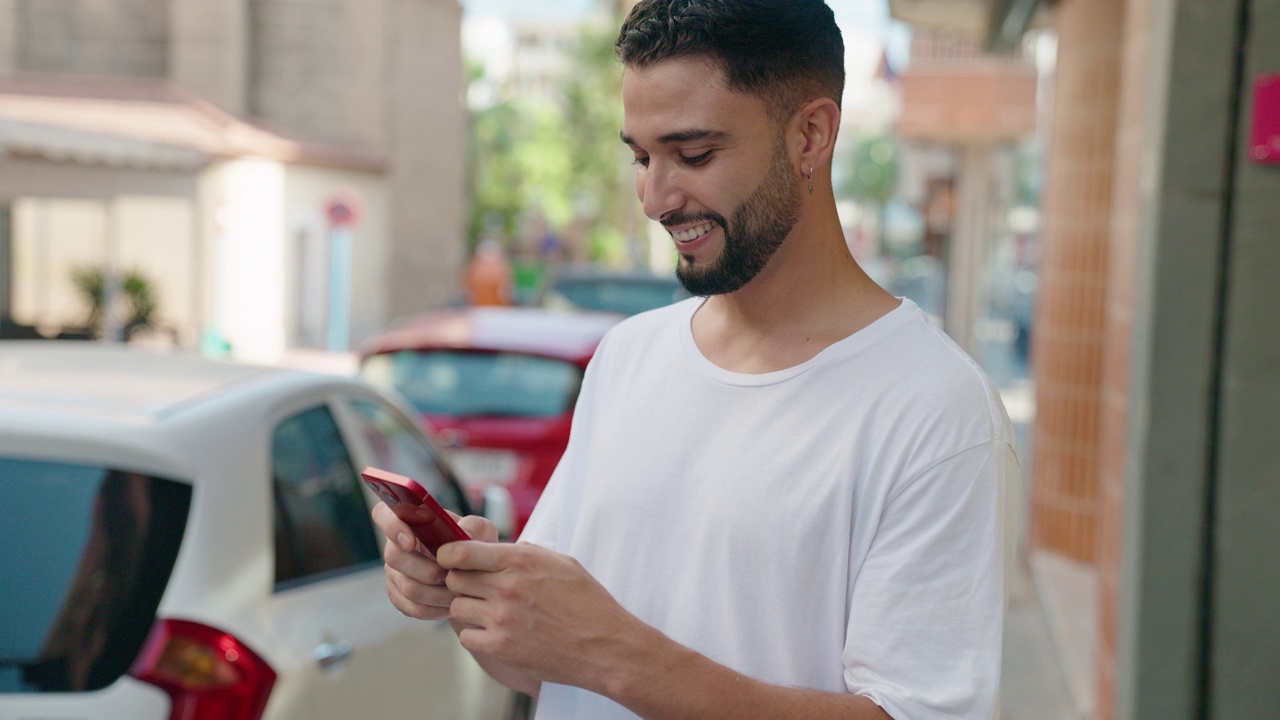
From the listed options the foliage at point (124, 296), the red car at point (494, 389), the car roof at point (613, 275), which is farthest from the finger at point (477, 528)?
the foliage at point (124, 296)

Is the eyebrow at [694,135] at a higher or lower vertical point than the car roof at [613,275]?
higher

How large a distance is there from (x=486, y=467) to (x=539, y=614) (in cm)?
593

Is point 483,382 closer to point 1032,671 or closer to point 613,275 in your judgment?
point 1032,671

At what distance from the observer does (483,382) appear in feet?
25.0

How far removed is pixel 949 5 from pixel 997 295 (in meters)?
32.5

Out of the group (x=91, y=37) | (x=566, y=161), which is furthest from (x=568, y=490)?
(x=566, y=161)

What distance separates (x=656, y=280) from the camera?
14203mm

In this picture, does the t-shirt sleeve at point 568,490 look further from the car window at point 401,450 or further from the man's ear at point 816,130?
the car window at point 401,450

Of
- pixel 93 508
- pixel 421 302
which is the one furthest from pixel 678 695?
pixel 421 302

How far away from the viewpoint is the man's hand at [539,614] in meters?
1.51

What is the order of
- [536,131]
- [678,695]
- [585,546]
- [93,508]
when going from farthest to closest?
1. [536,131]
2. [93,508]
3. [585,546]
4. [678,695]

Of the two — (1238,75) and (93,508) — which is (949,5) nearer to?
(1238,75)

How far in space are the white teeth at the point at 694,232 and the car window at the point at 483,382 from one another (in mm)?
5748

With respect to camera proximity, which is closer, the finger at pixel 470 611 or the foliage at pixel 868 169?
the finger at pixel 470 611
